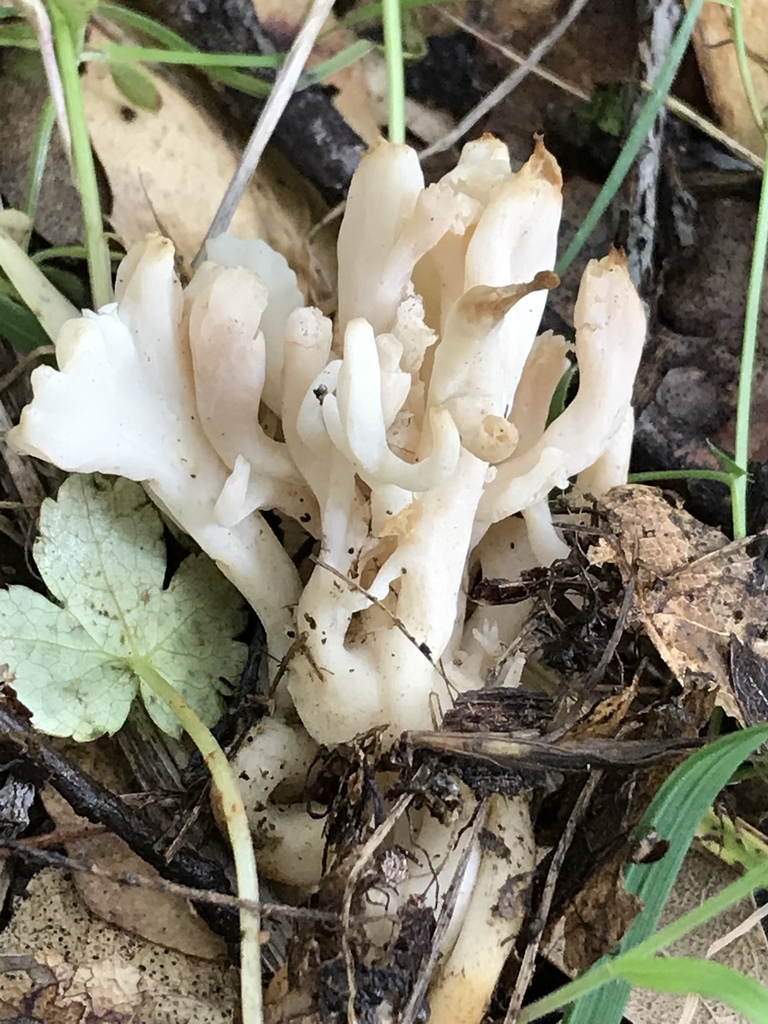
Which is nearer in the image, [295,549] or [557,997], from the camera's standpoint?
[557,997]

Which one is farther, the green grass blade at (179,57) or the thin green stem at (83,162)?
the green grass blade at (179,57)

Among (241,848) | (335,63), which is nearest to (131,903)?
(241,848)

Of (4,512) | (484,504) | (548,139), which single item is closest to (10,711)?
(4,512)

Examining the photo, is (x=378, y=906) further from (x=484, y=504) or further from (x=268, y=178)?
(x=268, y=178)

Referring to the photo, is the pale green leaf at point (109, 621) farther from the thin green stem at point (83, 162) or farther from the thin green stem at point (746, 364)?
the thin green stem at point (746, 364)

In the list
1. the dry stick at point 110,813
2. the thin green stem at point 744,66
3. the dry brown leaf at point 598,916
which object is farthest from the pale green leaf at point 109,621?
the thin green stem at point 744,66

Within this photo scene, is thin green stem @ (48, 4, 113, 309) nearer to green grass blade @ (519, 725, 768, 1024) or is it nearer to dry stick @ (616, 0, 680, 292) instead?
dry stick @ (616, 0, 680, 292)

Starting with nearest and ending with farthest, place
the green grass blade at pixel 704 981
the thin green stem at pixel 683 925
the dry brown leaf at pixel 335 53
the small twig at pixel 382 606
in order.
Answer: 1. the green grass blade at pixel 704 981
2. the thin green stem at pixel 683 925
3. the small twig at pixel 382 606
4. the dry brown leaf at pixel 335 53
